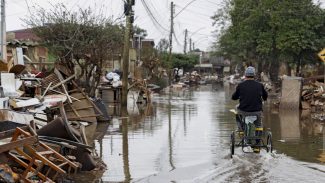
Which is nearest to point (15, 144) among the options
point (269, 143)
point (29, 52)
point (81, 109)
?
point (269, 143)

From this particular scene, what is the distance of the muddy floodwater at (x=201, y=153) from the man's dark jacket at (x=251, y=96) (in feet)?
3.26

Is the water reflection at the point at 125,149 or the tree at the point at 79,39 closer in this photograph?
the water reflection at the point at 125,149

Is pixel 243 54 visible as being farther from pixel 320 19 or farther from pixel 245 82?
pixel 245 82

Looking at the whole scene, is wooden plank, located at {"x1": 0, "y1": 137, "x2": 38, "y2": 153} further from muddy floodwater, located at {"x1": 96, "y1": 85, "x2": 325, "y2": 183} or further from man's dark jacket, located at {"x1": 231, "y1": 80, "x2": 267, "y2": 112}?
man's dark jacket, located at {"x1": 231, "y1": 80, "x2": 267, "y2": 112}

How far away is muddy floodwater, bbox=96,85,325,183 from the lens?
10.2 metres

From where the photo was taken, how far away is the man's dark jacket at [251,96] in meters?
12.3

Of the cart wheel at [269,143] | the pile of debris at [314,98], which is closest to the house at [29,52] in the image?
the cart wheel at [269,143]

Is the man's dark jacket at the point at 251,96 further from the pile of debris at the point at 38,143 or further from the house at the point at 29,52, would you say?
the house at the point at 29,52

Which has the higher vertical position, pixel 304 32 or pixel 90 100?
pixel 304 32

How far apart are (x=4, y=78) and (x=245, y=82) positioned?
5.97 metres

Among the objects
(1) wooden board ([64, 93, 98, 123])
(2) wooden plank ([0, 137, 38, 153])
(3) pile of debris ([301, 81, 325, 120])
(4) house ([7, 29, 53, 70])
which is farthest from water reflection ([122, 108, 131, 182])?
(3) pile of debris ([301, 81, 325, 120])

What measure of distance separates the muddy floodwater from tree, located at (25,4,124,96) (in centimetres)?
291

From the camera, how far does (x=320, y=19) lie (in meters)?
49.5

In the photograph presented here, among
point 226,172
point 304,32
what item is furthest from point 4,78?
point 304,32
